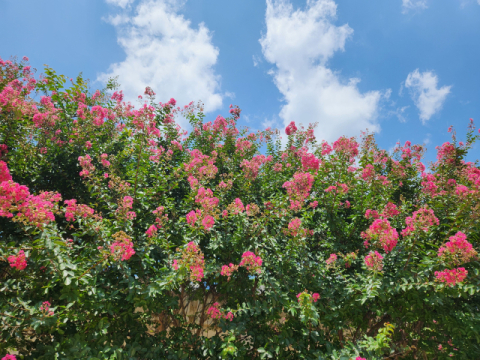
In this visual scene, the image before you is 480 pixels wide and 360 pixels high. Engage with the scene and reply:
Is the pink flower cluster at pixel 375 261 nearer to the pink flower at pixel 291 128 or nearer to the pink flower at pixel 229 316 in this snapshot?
the pink flower at pixel 229 316

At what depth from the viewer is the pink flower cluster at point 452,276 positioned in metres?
2.83

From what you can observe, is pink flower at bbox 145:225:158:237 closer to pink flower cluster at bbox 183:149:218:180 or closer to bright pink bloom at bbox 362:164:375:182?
pink flower cluster at bbox 183:149:218:180

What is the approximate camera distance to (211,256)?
4.15 metres

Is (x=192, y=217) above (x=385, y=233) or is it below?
above

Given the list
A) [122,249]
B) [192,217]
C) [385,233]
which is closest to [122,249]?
[122,249]

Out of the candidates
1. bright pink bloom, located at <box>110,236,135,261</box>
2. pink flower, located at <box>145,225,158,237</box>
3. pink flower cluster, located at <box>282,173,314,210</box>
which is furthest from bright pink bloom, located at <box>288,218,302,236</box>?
bright pink bloom, located at <box>110,236,135,261</box>

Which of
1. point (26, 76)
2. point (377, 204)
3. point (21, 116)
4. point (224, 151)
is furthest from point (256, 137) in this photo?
point (26, 76)

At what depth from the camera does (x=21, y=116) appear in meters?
4.32

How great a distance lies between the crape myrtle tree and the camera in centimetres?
284

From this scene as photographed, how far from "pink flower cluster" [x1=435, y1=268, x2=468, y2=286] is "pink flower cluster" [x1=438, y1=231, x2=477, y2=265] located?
122mm

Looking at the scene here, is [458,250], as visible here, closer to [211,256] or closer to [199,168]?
[211,256]

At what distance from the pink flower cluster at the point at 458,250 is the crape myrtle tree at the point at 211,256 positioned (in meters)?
0.02

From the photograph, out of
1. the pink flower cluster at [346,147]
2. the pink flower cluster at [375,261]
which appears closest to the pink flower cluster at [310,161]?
the pink flower cluster at [346,147]

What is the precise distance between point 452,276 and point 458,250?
312mm
